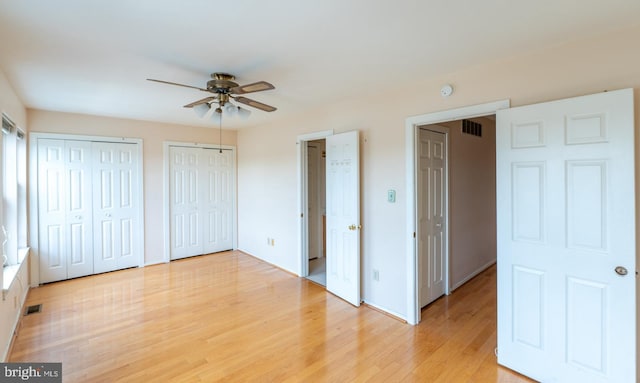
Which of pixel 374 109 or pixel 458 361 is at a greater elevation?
pixel 374 109

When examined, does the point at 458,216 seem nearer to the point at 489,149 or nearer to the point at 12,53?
the point at 489,149

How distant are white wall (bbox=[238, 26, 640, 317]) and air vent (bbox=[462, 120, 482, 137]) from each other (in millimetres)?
1428

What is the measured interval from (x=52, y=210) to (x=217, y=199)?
2401 mm

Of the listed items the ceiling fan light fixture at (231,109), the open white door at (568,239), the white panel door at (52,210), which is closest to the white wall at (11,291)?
the white panel door at (52,210)

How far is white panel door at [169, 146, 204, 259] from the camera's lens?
5.36 meters

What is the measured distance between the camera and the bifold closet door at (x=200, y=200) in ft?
17.7

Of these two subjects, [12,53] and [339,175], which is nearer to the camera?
[12,53]

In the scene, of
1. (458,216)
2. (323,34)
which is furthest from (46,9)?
(458,216)

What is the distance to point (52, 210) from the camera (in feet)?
14.0

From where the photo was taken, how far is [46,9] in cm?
167

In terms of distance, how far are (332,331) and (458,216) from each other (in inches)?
89.8

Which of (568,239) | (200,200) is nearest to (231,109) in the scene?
(568,239)

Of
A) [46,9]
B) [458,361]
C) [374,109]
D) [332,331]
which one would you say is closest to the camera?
[46,9]

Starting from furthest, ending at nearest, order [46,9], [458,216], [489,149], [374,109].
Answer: [489,149] → [458,216] → [374,109] → [46,9]
